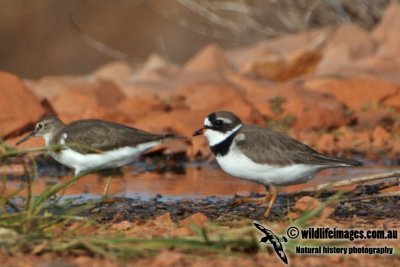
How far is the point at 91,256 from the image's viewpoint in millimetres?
5066

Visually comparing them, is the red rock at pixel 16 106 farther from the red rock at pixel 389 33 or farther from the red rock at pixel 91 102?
the red rock at pixel 389 33

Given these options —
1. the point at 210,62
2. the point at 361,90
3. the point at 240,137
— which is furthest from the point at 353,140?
the point at 210,62

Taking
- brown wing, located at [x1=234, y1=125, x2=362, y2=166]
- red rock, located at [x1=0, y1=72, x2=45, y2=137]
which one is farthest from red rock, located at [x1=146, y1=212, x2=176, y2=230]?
red rock, located at [x1=0, y1=72, x2=45, y2=137]

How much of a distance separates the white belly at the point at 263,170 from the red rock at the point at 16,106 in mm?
4597

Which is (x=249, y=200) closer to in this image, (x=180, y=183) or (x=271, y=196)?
(x=271, y=196)

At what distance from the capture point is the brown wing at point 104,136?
30.1ft

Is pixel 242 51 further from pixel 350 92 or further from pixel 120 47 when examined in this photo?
pixel 120 47

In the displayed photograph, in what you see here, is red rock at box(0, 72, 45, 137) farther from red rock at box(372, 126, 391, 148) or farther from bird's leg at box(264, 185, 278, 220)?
bird's leg at box(264, 185, 278, 220)

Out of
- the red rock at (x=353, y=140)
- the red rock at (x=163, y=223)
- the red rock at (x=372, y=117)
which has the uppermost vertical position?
the red rock at (x=372, y=117)

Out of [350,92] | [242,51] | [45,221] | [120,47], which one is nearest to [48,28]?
[120,47]

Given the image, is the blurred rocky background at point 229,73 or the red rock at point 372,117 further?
the red rock at point 372,117

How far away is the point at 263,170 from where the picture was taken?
7375 millimetres

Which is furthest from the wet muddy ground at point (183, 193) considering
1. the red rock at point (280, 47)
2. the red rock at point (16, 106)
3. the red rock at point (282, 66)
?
the red rock at point (280, 47)

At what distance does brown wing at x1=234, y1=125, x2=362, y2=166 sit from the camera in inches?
290
